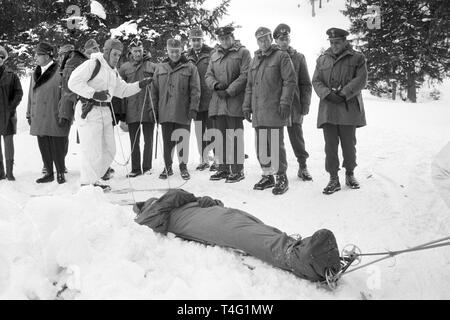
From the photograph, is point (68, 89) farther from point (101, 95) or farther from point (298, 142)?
point (298, 142)

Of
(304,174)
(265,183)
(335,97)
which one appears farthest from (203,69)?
(335,97)

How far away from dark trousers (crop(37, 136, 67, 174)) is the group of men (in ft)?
0.05

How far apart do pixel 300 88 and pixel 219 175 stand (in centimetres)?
179

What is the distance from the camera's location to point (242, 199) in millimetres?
5344

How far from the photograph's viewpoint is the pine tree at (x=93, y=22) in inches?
386

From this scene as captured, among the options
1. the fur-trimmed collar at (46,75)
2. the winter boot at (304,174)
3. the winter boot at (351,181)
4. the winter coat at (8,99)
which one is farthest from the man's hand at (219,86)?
the winter coat at (8,99)

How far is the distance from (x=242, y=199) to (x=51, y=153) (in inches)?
129

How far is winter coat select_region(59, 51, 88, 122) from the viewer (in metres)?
5.84

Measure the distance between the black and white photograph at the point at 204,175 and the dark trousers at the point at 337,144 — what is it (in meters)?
0.02

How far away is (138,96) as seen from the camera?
6.86 metres
